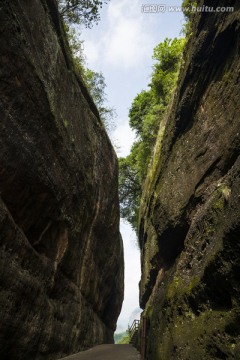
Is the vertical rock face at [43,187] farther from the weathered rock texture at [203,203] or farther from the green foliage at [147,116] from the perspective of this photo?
the green foliage at [147,116]

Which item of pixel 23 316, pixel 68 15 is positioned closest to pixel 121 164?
pixel 68 15

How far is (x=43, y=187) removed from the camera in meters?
10.7

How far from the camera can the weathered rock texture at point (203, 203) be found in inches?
270

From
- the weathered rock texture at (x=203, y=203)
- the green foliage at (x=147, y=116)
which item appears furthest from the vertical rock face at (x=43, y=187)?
the green foliage at (x=147, y=116)

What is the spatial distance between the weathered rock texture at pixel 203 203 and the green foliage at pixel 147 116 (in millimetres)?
10139

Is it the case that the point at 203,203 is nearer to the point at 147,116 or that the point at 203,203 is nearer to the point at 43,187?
the point at 43,187

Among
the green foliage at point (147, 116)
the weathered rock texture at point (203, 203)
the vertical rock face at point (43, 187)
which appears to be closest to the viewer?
the weathered rock texture at point (203, 203)

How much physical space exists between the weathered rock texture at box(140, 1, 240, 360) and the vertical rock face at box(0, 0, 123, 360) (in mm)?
4062

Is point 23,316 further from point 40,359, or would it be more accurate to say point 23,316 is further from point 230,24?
point 230,24

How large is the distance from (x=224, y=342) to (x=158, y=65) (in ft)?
86.5

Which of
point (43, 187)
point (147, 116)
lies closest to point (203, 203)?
point (43, 187)

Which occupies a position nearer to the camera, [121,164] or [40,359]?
[40,359]

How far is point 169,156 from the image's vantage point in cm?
1429

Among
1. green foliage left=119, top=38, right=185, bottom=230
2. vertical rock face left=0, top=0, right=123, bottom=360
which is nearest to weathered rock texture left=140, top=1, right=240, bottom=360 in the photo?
vertical rock face left=0, top=0, right=123, bottom=360
